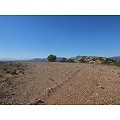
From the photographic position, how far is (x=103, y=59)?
22.7 metres

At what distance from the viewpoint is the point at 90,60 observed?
75.8ft

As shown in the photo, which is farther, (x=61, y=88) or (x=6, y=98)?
(x=61, y=88)

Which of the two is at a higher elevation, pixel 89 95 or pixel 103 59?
pixel 103 59

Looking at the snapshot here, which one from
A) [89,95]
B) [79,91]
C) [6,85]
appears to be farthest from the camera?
[6,85]

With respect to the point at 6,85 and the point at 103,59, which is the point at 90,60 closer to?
the point at 103,59

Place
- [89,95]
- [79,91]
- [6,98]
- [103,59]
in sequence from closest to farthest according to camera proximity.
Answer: [6,98], [89,95], [79,91], [103,59]
